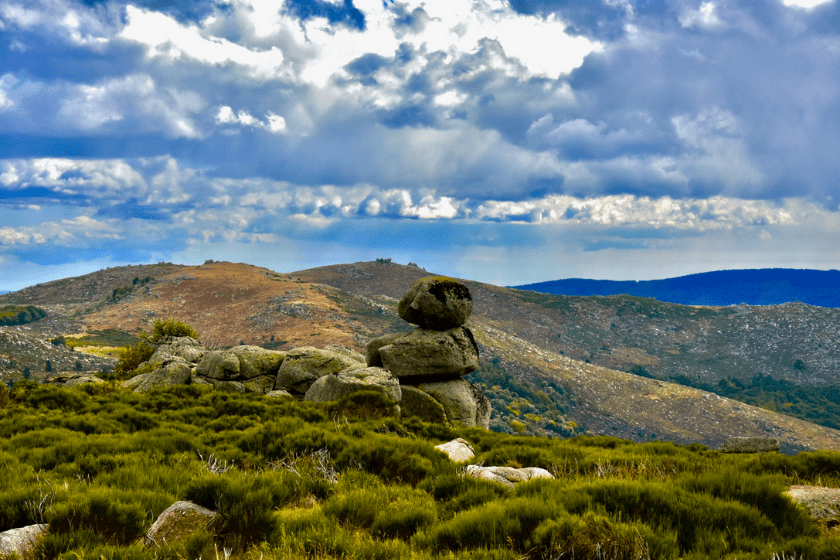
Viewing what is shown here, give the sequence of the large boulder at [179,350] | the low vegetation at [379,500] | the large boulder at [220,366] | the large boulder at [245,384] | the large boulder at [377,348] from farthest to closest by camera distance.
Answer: the large boulder at [179,350] < the large boulder at [377,348] < the large boulder at [220,366] < the large boulder at [245,384] < the low vegetation at [379,500]

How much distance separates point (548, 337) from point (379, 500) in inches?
6142

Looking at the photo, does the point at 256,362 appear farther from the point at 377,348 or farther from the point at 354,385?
the point at 354,385

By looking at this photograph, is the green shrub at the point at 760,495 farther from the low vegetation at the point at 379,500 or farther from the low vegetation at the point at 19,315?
the low vegetation at the point at 19,315

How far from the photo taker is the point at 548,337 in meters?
156

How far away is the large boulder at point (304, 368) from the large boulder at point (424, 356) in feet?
6.88

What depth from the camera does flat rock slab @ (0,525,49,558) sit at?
5516 mm

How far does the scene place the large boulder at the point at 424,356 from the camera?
25.5m

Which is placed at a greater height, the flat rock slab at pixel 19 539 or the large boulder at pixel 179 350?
the flat rock slab at pixel 19 539

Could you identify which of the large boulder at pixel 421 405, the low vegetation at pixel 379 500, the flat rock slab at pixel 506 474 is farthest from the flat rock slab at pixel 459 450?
the large boulder at pixel 421 405

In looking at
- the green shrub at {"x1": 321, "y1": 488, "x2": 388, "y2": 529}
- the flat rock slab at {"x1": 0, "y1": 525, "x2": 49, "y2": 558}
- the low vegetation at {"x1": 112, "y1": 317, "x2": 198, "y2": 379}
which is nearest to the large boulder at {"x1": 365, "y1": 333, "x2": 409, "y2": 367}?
the low vegetation at {"x1": 112, "y1": 317, "x2": 198, "y2": 379}

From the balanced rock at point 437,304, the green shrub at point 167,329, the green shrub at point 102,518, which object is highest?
the balanced rock at point 437,304

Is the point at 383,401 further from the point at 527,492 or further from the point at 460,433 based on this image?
the point at 527,492

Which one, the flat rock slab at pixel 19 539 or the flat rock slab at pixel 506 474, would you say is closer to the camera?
the flat rock slab at pixel 19 539

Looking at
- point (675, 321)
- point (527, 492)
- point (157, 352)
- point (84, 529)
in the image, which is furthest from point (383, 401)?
point (675, 321)
